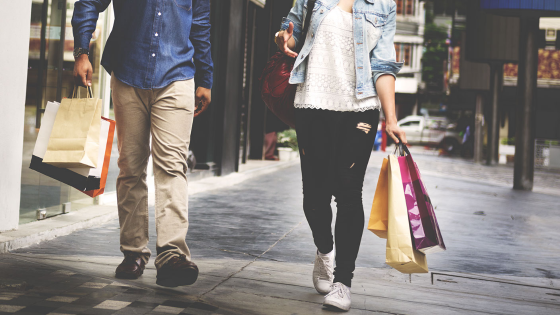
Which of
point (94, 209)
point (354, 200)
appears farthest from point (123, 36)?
point (94, 209)

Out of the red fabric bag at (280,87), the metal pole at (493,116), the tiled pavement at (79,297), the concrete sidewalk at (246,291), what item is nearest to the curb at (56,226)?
the concrete sidewalk at (246,291)

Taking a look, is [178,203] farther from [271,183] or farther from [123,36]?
[271,183]

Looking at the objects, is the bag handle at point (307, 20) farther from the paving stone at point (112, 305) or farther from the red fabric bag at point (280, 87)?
the paving stone at point (112, 305)

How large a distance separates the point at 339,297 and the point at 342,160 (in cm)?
69

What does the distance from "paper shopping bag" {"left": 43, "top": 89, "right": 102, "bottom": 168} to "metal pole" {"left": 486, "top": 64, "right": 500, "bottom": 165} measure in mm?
20664

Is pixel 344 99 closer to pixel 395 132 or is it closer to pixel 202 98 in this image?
pixel 395 132

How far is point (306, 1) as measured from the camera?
3.35 metres

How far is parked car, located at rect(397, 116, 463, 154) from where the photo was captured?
3059 centimetres

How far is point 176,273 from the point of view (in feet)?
10.1

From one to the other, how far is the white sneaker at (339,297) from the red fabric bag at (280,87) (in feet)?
3.08

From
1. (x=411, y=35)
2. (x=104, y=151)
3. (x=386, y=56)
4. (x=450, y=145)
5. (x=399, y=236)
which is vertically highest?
(x=411, y=35)

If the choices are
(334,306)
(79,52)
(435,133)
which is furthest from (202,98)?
(435,133)

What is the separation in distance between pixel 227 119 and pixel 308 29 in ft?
23.1

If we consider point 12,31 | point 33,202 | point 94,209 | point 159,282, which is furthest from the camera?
point 94,209
